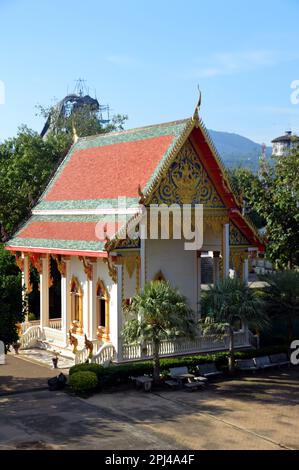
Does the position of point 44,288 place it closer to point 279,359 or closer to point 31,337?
point 31,337

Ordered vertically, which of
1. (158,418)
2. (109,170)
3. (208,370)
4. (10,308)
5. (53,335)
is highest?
(109,170)

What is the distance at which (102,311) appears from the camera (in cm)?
2547

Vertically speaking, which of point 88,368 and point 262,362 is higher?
point 88,368

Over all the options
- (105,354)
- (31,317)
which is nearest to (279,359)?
(105,354)

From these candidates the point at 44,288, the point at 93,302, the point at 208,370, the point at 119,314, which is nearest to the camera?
the point at 119,314

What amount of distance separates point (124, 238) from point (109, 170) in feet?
18.3

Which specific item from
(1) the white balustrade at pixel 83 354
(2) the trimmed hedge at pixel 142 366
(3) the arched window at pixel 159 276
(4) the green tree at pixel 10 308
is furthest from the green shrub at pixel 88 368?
(3) the arched window at pixel 159 276

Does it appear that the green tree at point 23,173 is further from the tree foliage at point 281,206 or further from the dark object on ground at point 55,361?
the dark object on ground at point 55,361

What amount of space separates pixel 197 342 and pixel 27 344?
780cm

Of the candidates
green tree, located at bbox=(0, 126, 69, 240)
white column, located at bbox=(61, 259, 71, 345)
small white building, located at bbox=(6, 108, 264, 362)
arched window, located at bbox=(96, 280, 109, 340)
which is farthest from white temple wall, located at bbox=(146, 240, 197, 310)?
green tree, located at bbox=(0, 126, 69, 240)

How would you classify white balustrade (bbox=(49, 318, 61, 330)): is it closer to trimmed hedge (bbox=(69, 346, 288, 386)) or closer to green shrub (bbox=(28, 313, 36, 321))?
green shrub (bbox=(28, 313, 36, 321))

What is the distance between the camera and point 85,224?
85.6 feet

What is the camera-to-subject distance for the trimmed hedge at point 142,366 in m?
21.5
